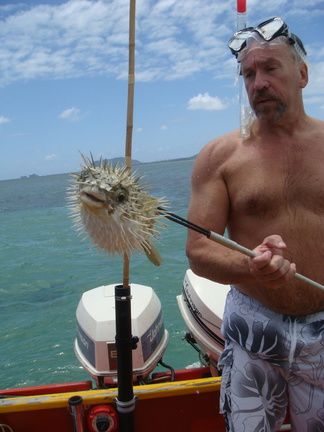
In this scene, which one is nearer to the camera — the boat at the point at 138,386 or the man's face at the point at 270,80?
the man's face at the point at 270,80

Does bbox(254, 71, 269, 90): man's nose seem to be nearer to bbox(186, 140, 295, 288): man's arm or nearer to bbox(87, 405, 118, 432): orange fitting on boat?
bbox(186, 140, 295, 288): man's arm

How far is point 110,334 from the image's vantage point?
3.04m

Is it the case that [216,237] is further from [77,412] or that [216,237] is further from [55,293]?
[55,293]

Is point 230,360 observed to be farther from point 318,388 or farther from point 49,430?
point 49,430

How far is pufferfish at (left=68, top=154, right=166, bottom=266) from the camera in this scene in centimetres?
139

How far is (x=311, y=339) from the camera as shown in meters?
1.87

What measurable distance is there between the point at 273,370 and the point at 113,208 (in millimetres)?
1115

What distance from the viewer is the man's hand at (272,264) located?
4.97 feet

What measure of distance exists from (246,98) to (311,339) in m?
1.20

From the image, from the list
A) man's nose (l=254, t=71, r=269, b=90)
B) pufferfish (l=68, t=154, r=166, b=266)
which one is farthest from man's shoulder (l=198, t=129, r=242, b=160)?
pufferfish (l=68, t=154, r=166, b=266)

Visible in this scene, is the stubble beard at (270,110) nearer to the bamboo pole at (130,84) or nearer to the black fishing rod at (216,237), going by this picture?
the bamboo pole at (130,84)

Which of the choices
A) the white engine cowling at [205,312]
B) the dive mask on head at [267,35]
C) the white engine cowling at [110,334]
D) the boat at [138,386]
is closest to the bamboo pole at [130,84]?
the dive mask on head at [267,35]

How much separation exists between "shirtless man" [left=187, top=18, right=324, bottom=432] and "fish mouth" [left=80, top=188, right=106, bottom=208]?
0.68 meters

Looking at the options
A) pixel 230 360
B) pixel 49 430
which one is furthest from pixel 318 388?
pixel 49 430
